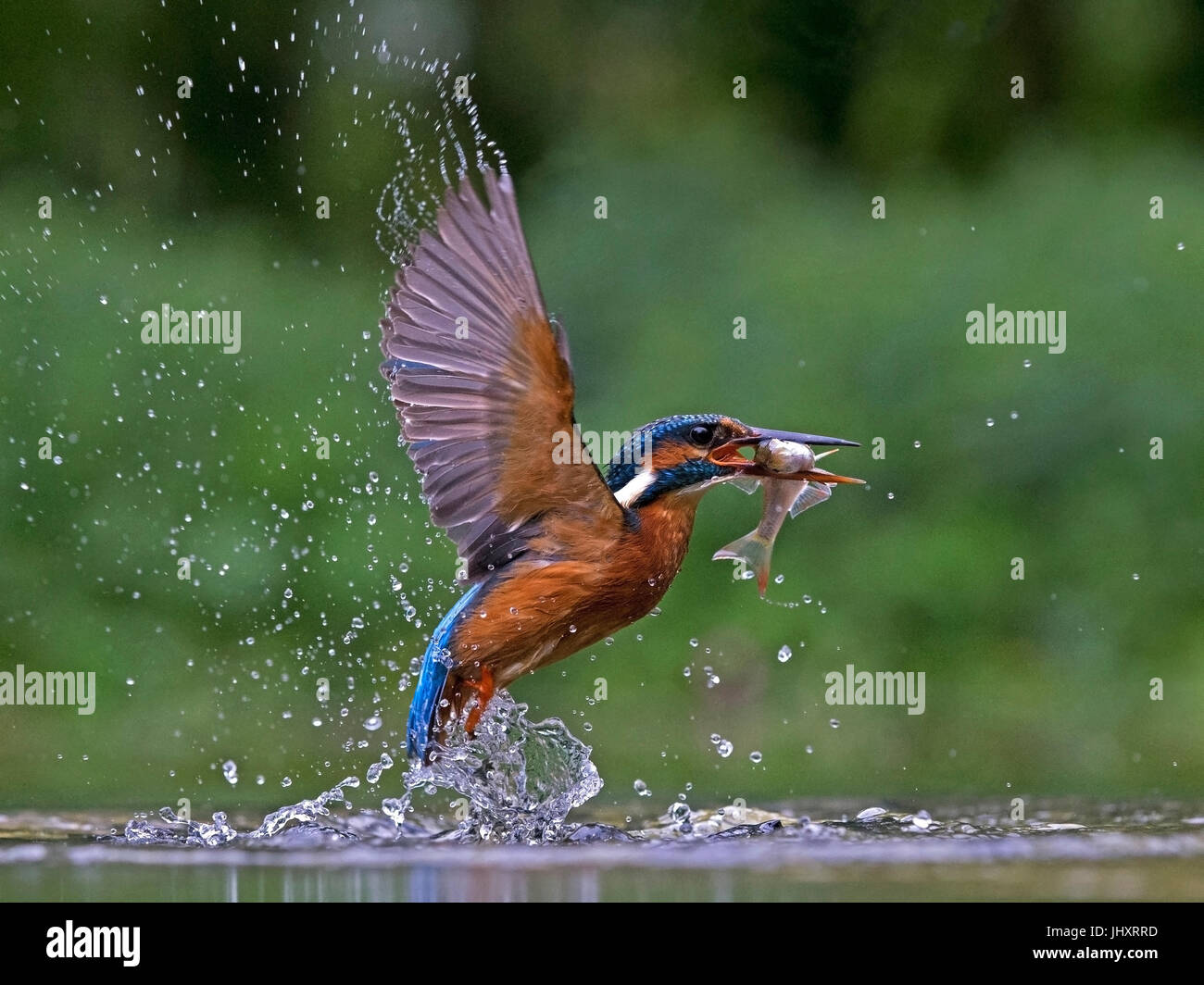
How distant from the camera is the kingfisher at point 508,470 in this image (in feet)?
12.5

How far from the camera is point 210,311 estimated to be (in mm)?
7172

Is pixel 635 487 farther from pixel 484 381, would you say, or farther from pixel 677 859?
pixel 677 859

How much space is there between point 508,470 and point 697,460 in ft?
1.43

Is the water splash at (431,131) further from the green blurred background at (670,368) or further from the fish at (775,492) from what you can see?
the fish at (775,492)

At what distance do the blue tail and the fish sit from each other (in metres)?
0.66

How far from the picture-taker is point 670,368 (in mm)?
7105

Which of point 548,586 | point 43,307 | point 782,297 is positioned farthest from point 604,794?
point 43,307

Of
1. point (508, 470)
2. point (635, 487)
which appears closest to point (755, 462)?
point (635, 487)

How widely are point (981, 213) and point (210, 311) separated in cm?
311

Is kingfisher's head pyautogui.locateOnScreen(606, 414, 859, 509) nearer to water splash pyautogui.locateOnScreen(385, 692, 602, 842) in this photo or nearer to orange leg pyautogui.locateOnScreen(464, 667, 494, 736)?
orange leg pyautogui.locateOnScreen(464, 667, 494, 736)

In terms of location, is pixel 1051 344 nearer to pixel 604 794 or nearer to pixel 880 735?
pixel 880 735

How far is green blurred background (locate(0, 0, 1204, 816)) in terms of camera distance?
636cm

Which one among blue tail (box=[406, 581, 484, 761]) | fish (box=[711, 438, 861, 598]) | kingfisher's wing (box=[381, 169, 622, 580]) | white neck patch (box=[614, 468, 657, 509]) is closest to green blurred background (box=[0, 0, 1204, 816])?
fish (box=[711, 438, 861, 598])

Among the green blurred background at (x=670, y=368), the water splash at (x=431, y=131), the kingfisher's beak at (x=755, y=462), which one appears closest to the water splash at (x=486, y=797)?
the kingfisher's beak at (x=755, y=462)
